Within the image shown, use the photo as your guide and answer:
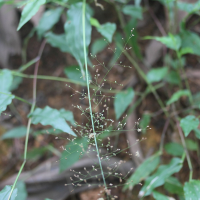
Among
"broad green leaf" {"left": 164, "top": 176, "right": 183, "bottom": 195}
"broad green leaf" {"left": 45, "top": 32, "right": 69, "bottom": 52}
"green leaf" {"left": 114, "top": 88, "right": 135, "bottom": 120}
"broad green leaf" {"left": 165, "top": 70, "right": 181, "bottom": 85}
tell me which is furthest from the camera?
"broad green leaf" {"left": 165, "top": 70, "right": 181, "bottom": 85}

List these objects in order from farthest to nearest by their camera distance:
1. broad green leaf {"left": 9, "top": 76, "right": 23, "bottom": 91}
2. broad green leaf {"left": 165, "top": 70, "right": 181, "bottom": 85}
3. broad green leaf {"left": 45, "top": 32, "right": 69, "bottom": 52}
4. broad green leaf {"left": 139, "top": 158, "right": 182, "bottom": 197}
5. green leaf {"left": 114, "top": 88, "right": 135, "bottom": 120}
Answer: broad green leaf {"left": 9, "top": 76, "right": 23, "bottom": 91} → broad green leaf {"left": 165, "top": 70, "right": 181, "bottom": 85} → broad green leaf {"left": 45, "top": 32, "right": 69, "bottom": 52} → green leaf {"left": 114, "top": 88, "right": 135, "bottom": 120} → broad green leaf {"left": 139, "top": 158, "right": 182, "bottom": 197}

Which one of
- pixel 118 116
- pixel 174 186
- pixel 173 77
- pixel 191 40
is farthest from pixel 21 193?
pixel 191 40

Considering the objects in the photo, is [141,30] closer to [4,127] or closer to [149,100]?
[149,100]

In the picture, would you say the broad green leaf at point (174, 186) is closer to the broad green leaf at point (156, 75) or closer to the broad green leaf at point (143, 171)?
the broad green leaf at point (143, 171)

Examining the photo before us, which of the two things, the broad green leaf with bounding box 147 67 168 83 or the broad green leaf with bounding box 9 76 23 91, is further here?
the broad green leaf with bounding box 9 76 23 91

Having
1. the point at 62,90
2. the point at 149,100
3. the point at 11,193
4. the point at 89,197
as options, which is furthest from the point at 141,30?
the point at 11,193

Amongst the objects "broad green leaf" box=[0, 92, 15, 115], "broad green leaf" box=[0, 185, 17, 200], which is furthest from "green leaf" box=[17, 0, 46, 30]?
"broad green leaf" box=[0, 185, 17, 200]

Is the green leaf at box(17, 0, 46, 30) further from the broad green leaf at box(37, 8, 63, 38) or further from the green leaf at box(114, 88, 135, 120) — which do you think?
the green leaf at box(114, 88, 135, 120)
